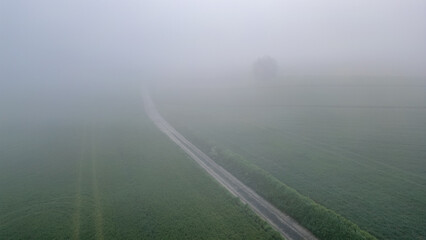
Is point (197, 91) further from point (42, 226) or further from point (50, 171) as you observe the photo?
point (42, 226)

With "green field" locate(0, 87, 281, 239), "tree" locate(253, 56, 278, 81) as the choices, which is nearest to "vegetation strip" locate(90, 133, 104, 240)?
"green field" locate(0, 87, 281, 239)

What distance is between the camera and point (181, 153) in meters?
42.5

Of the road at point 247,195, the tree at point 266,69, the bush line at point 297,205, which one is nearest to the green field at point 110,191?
the road at point 247,195

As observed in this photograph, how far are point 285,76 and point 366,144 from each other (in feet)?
Result: 196

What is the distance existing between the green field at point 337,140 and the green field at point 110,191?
827 cm

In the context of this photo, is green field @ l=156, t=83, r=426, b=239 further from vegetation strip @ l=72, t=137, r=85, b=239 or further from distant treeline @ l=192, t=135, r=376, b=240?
vegetation strip @ l=72, t=137, r=85, b=239

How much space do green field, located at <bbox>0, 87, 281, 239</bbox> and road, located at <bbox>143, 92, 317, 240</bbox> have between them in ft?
4.40

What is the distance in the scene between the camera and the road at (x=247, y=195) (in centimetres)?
2333

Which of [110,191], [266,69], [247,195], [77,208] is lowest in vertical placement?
[247,195]

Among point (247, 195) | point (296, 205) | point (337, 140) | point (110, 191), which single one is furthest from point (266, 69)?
point (110, 191)

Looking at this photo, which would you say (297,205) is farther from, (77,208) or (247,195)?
(77,208)

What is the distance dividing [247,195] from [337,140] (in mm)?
19580

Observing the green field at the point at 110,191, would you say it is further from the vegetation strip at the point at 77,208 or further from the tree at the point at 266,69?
the tree at the point at 266,69

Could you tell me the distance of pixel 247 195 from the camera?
2969 centimetres
